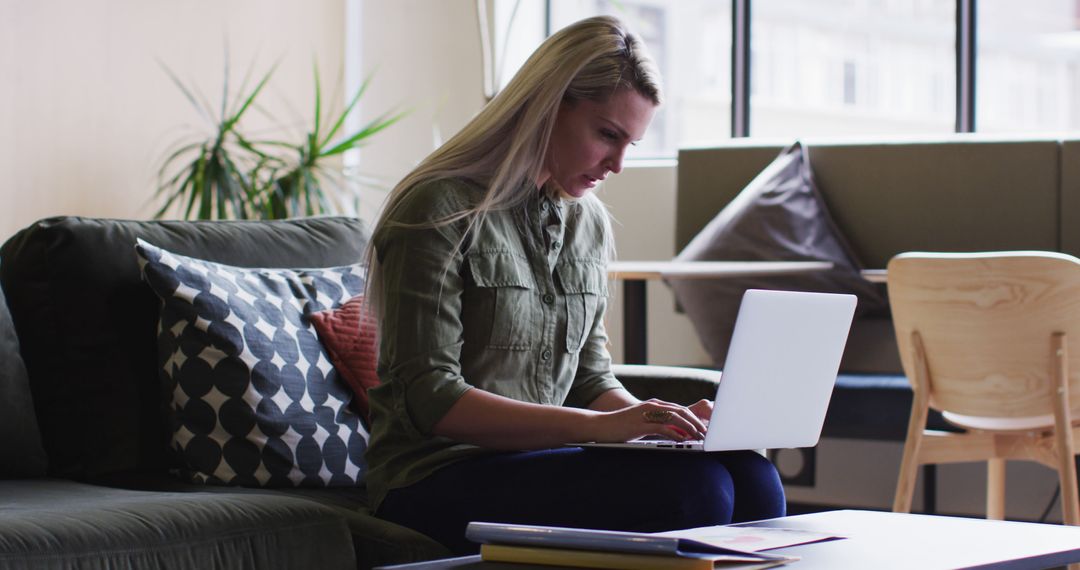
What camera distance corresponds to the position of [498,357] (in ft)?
5.68

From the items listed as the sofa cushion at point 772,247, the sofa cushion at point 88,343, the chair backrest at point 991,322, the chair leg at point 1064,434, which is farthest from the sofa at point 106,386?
the sofa cushion at point 772,247

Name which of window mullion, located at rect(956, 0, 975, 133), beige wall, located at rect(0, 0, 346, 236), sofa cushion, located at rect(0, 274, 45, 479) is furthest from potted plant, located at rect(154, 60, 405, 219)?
window mullion, located at rect(956, 0, 975, 133)

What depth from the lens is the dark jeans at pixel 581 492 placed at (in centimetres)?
155

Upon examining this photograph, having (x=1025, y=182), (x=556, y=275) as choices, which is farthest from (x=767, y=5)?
(x=556, y=275)

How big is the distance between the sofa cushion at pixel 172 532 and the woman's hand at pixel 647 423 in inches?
15.5

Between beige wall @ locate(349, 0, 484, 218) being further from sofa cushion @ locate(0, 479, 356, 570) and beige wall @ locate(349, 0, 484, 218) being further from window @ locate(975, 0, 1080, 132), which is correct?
sofa cushion @ locate(0, 479, 356, 570)

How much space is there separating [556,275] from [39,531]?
78 cm

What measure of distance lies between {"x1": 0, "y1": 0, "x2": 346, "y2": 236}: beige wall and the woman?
7.88 ft

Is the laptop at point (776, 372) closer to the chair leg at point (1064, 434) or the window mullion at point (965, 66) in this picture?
the chair leg at point (1064, 434)

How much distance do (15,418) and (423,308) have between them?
2.49ft

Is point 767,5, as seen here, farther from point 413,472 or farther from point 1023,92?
point 413,472

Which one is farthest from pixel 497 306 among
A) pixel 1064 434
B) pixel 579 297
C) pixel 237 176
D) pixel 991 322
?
pixel 237 176

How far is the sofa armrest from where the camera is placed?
218 cm

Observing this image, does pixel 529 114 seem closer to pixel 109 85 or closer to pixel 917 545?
pixel 917 545
